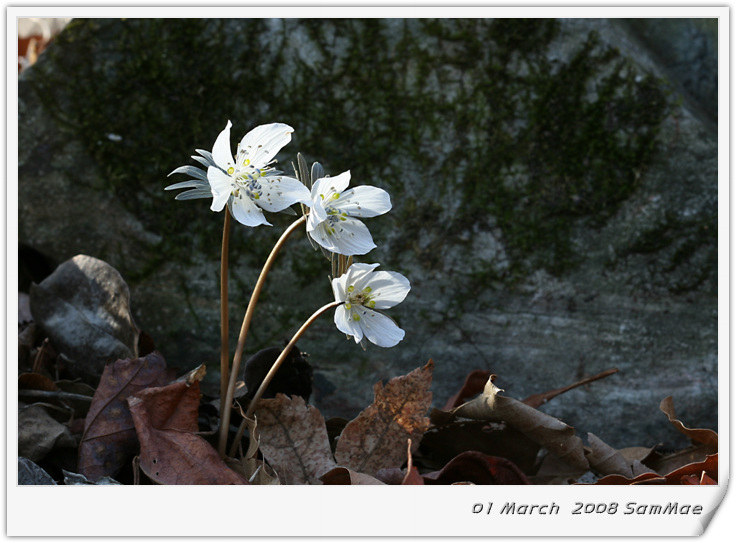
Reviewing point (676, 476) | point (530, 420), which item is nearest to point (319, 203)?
point (530, 420)

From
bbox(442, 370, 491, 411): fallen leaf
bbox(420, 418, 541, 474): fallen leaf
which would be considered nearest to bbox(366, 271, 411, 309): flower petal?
bbox(420, 418, 541, 474): fallen leaf

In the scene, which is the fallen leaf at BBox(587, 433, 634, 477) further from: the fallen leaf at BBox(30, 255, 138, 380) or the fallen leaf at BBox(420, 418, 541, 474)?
the fallen leaf at BBox(30, 255, 138, 380)

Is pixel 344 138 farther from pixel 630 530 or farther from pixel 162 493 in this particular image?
pixel 630 530

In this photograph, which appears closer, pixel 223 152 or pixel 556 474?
pixel 223 152

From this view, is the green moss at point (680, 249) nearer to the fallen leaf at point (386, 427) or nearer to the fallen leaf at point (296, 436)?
the fallen leaf at point (386, 427)

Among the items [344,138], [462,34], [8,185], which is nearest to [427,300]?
[344,138]

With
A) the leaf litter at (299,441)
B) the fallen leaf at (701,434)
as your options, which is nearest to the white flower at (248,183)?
the leaf litter at (299,441)

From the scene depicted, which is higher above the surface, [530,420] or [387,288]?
[387,288]

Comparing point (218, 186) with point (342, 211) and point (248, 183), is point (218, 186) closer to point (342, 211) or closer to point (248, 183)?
point (248, 183)
